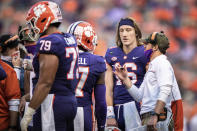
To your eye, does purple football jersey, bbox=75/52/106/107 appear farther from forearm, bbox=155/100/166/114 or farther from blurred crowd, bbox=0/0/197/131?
blurred crowd, bbox=0/0/197/131

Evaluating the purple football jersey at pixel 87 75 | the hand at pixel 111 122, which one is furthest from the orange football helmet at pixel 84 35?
the hand at pixel 111 122

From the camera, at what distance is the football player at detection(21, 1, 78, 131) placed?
4402 mm

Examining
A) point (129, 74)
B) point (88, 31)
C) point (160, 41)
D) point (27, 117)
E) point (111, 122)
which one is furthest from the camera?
point (129, 74)

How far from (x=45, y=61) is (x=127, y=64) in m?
1.84

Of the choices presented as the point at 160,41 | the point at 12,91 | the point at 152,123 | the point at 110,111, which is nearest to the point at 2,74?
the point at 12,91

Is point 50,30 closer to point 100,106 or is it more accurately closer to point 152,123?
point 100,106

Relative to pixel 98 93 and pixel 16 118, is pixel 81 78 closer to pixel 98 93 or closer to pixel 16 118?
pixel 98 93

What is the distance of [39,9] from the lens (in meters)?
4.70

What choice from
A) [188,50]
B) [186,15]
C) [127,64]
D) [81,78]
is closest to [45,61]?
[81,78]

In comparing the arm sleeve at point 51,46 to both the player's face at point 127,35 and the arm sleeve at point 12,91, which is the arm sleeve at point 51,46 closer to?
the arm sleeve at point 12,91

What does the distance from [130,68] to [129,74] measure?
0.08m

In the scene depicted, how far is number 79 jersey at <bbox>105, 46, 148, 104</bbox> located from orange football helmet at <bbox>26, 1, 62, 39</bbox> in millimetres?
1571

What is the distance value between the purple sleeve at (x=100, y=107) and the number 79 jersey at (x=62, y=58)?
932 millimetres

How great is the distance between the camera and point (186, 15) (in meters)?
15.9
